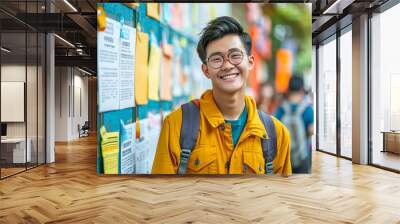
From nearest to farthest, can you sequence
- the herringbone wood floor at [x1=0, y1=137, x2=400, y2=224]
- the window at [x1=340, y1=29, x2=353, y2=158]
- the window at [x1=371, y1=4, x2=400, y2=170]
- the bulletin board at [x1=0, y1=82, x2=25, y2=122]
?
the herringbone wood floor at [x1=0, y1=137, x2=400, y2=224]
the bulletin board at [x1=0, y1=82, x2=25, y2=122]
the window at [x1=371, y1=4, x2=400, y2=170]
the window at [x1=340, y1=29, x2=353, y2=158]

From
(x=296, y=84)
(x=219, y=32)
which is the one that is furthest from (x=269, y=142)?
(x=219, y=32)

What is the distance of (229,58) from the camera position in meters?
6.33

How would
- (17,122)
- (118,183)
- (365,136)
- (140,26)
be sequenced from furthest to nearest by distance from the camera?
(365,136)
(17,122)
(140,26)
(118,183)

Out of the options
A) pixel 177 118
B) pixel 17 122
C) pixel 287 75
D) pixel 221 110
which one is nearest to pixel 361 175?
pixel 287 75

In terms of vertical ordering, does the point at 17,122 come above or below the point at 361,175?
above

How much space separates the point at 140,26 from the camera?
6625 millimetres

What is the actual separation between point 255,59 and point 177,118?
1.65 m

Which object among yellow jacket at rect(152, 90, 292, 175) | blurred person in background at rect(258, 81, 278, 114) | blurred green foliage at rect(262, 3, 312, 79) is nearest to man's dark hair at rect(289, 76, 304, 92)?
blurred green foliage at rect(262, 3, 312, 79)

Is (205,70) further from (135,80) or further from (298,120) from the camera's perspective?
(298,120)

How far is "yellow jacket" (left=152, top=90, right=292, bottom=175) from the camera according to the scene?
6316mm

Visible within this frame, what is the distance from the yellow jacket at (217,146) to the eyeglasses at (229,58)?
0.51 m

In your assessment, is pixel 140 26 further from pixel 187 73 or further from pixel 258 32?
pixel 258 32

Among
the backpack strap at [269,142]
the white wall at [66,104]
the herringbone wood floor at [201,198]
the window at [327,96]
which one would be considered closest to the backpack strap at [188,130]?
the herringbone wood floor at [201,198]

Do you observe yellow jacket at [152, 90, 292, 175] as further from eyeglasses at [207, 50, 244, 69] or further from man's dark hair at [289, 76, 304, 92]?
man's dark hair at [289, 76, 304, 92]
